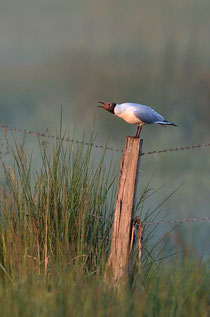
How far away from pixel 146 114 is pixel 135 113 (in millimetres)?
117

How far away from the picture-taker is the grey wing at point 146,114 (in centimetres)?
481

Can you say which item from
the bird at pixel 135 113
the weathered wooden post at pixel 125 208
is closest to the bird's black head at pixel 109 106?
the bird at pixel 135 113

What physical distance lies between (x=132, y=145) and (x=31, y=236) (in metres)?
1.28

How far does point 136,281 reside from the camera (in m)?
4.13

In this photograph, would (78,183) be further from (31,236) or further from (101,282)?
(101,282)

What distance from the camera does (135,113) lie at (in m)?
4.81

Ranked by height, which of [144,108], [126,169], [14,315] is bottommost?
[14,315]

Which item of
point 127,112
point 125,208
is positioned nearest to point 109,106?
point 127,112

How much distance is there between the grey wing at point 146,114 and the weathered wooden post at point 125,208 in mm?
536

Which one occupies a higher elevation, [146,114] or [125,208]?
[146,114]

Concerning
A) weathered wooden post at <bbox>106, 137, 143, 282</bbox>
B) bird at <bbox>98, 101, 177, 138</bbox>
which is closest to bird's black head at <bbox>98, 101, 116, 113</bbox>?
bird at <bbox>98, 101, 177, 138</bbox>

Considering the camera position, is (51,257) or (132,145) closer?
(132,145)

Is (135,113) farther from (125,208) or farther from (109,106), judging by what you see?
(125,208)

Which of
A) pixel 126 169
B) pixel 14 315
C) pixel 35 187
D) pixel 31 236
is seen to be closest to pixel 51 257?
pixel 31 236
